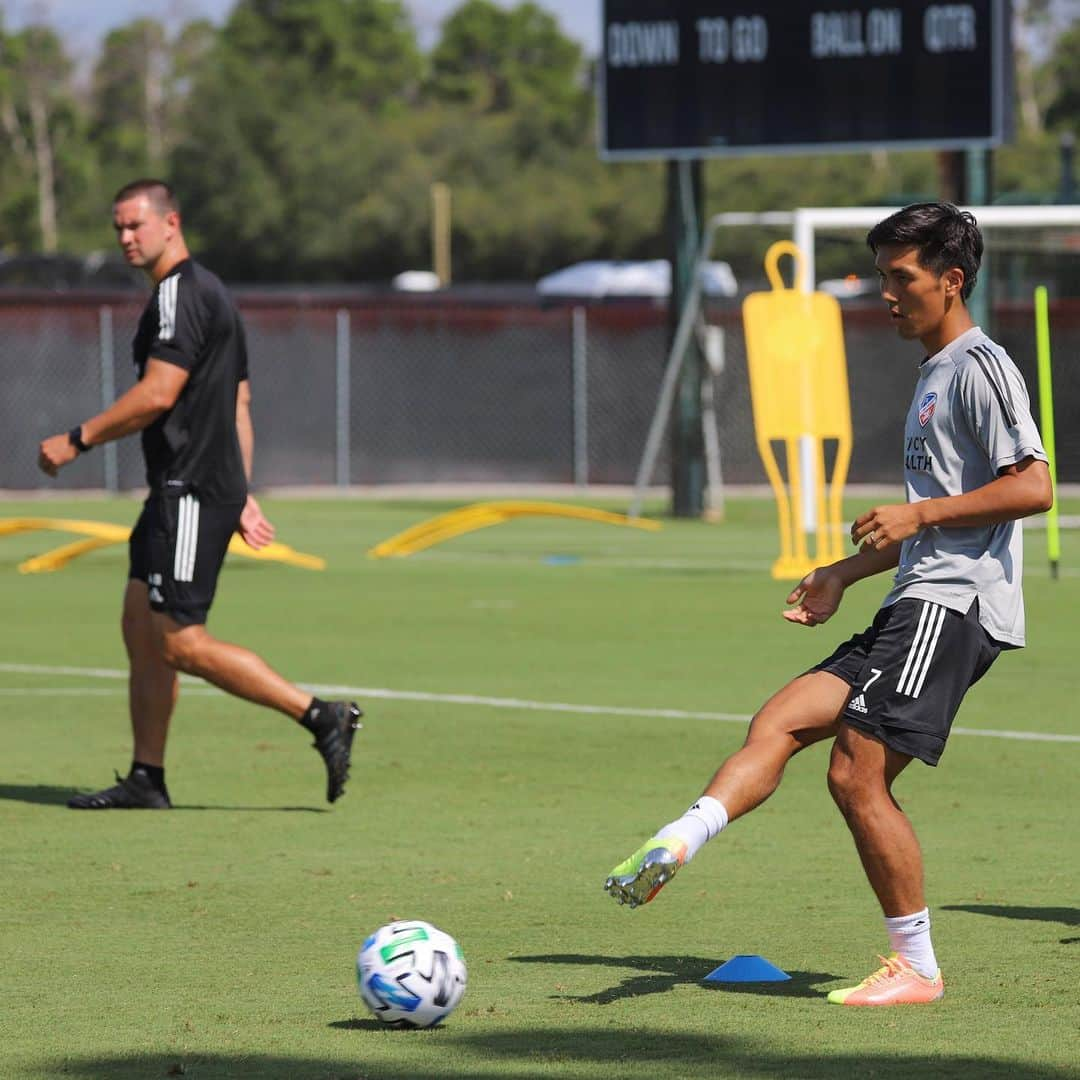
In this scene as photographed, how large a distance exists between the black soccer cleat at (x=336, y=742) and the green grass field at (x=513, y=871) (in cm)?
15

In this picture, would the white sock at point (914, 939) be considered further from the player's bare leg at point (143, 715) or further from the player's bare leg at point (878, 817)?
the player's bare leg at point (143, 715)

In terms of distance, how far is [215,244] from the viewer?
235ft

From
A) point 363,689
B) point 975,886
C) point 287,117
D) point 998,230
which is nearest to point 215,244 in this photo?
point 287,117

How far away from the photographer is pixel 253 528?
8.81 meters

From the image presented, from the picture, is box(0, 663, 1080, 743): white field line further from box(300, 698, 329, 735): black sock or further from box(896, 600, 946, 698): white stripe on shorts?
box(896, 600, 946, 698): white stripe on shorts

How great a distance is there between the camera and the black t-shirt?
8.41 meters

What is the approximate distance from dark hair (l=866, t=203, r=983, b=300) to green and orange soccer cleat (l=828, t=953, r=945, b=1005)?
5.24 feet

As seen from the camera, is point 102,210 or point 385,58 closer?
point 102,210

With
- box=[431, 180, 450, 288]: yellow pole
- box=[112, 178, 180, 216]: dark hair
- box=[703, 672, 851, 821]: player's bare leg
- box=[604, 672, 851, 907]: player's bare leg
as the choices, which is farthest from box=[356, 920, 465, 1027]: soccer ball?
box=[431, 180, 450, 288]: yellow pole

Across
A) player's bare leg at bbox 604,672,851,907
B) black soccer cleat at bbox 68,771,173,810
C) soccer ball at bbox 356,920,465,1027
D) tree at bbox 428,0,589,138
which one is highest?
tree at bbox 428,0,589,138

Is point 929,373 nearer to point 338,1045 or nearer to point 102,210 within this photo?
point 338,1045

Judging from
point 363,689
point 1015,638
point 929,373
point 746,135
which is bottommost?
point 363,689

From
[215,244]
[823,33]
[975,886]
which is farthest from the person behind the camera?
[215,244]

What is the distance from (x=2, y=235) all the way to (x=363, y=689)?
65.1 metres
